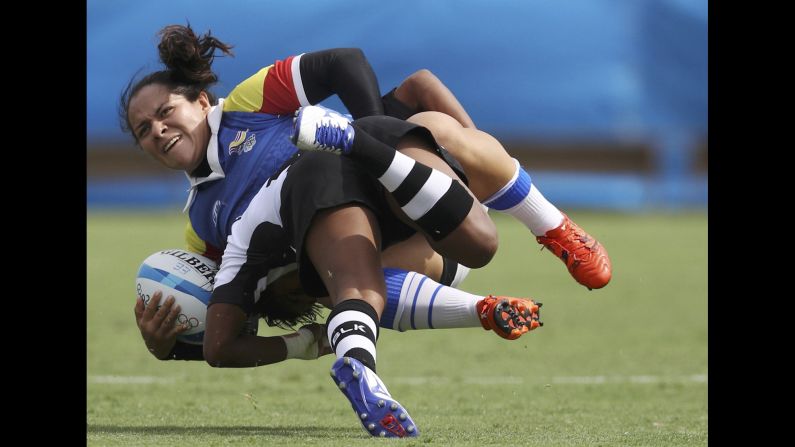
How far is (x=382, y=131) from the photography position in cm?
380

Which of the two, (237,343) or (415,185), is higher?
(415,185)

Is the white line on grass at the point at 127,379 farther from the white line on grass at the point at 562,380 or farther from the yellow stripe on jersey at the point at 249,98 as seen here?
the yellow stripe on jersey at the point at 249,98

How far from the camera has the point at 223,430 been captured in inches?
153

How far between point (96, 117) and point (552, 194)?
6158mm

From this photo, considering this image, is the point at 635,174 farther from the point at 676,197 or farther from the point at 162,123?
the point at 162,123

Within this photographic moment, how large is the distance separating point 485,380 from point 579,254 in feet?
5.96

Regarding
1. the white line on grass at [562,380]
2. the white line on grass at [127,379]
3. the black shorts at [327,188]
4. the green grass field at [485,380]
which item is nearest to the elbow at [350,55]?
the black shorts at [327,188]

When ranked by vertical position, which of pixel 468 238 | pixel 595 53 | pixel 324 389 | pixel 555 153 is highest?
pixel 595 53

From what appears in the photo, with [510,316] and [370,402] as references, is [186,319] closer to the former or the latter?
[370,402]

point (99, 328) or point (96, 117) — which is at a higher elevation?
point (96, 117)

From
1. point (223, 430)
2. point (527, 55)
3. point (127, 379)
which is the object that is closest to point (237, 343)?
point (223, 430)

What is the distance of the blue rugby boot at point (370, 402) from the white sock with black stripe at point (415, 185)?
55 centimetres

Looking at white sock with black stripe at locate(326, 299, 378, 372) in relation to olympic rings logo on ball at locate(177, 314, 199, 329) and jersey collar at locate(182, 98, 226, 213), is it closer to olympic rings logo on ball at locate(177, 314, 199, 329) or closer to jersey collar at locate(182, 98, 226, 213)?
olympic rings logo on ball at locate(177, 314, 199, 329)
